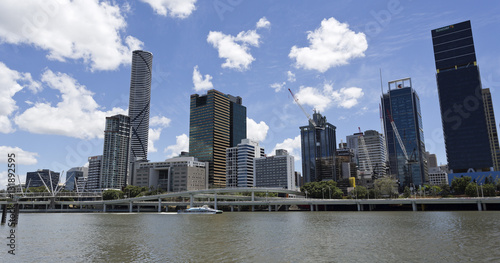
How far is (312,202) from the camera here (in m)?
169

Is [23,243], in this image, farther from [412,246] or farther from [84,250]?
[412,246]

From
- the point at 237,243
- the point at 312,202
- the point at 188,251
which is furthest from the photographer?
the point at 312,202

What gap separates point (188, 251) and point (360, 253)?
1868 centimetres

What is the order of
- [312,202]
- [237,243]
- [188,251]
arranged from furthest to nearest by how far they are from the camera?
[312,202] → [237,243] → [188,251]

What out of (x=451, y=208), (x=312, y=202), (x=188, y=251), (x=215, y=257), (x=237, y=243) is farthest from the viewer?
(x=312, y=202)

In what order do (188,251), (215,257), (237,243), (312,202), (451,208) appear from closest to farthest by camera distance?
(215,257)
(188,251)
(237,243)
(451,208)
(312,202)

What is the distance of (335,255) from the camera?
35156 millimetres

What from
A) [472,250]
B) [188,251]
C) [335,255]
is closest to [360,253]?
[335,255]

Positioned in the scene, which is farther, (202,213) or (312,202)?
(312,202)

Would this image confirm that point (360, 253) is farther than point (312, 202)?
No

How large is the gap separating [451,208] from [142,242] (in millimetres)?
147515

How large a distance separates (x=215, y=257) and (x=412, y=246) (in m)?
22.6

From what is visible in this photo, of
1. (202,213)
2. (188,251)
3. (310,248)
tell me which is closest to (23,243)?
(188,251)

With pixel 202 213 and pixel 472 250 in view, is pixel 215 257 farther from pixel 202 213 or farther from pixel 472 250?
pixel 202 213
